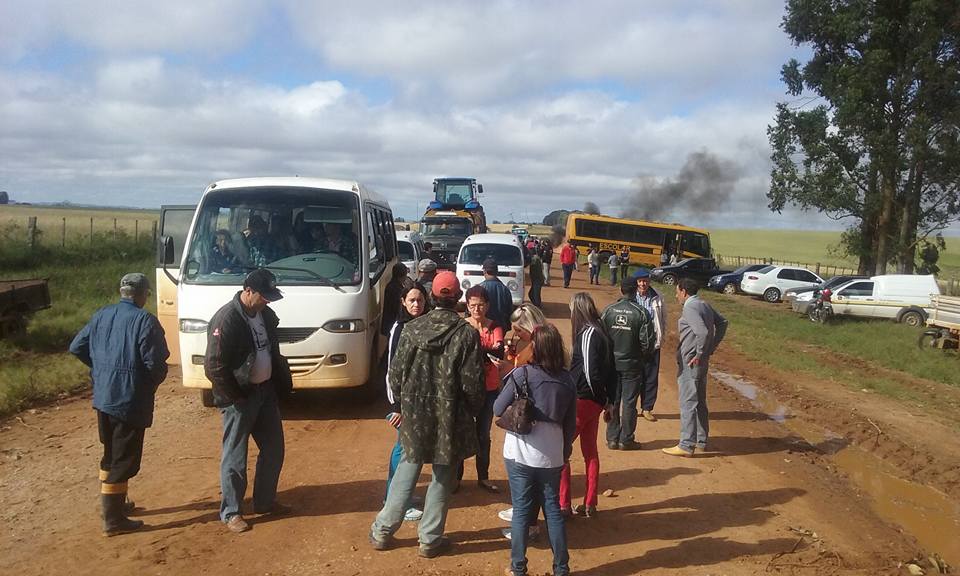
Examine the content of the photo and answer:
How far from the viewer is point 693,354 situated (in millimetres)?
6980

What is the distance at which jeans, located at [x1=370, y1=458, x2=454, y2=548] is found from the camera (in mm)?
4637

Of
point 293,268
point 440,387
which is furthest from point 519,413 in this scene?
point 293,268

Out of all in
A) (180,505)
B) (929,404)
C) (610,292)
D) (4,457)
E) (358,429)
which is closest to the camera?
(180,505)

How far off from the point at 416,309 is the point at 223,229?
3880 mm

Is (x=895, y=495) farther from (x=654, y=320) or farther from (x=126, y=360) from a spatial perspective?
(x=126, y=360)

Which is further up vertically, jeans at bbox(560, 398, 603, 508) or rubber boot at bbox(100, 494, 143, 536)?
jeans at bbox(560, 398, 603, 508)

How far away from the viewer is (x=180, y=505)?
5719mm

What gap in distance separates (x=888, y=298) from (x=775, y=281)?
302 inches

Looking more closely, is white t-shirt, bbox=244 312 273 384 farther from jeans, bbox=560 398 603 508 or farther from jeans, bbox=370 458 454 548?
jeans, bbox=560 398 603 508

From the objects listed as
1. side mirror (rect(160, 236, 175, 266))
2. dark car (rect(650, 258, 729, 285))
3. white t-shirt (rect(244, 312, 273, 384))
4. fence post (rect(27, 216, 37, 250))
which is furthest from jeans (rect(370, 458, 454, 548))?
dark car (rect(650, 258, 729, 285))

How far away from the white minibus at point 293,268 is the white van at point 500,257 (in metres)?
8.58

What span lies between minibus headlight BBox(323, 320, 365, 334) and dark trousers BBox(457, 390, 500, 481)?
2.42m

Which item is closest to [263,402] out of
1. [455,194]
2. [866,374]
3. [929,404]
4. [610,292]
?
[929,404]

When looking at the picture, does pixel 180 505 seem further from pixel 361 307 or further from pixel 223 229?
pixel 223 229
